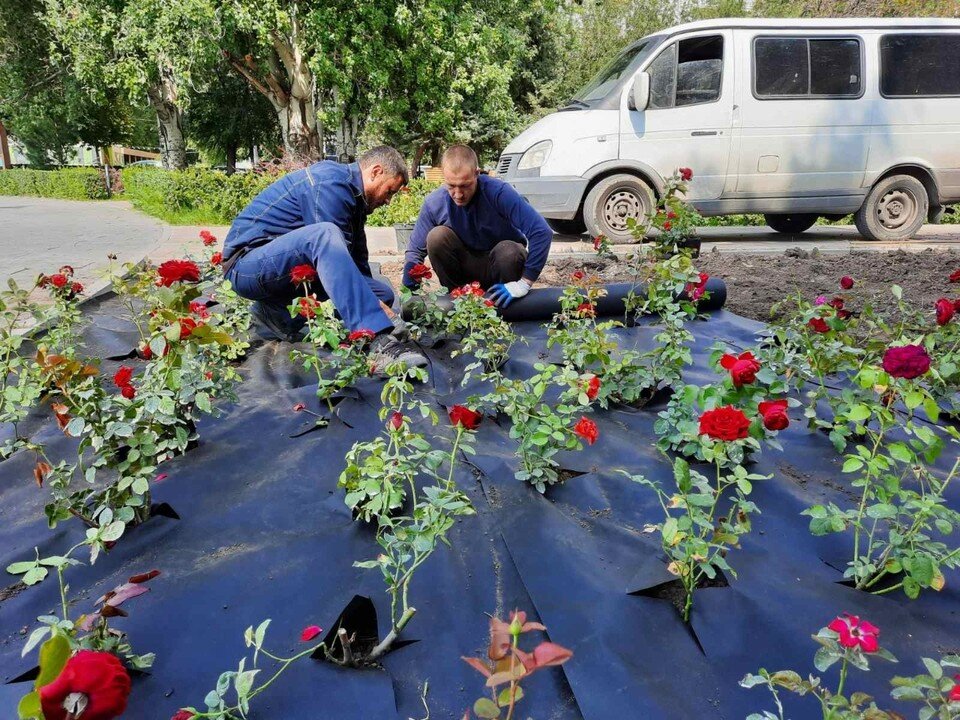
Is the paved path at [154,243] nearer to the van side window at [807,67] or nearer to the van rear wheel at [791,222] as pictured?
the van rear wheel at [791,222]

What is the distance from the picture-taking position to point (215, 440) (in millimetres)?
2146

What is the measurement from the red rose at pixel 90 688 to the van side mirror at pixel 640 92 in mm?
7243

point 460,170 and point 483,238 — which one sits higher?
point 460,170

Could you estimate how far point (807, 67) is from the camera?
709cm

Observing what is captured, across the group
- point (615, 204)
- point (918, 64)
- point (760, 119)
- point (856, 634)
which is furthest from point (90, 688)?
point (918, 64)

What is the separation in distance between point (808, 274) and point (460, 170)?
3049 millimetres

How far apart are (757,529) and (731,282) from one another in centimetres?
333

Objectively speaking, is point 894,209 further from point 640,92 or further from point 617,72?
point 617,72

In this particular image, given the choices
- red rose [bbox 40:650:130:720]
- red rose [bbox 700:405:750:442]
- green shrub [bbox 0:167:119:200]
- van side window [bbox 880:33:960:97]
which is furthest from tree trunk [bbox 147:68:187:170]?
red rose [bbox 40:650:130:720]

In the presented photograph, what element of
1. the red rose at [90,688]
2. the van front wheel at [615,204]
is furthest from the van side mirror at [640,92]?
the red rose at [90,688]

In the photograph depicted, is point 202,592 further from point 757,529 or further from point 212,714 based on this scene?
point 757,529

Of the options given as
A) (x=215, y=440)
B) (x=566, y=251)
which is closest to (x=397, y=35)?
(x=566, y=251)

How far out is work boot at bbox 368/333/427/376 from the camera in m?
2.64

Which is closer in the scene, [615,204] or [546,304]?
[546,304]
